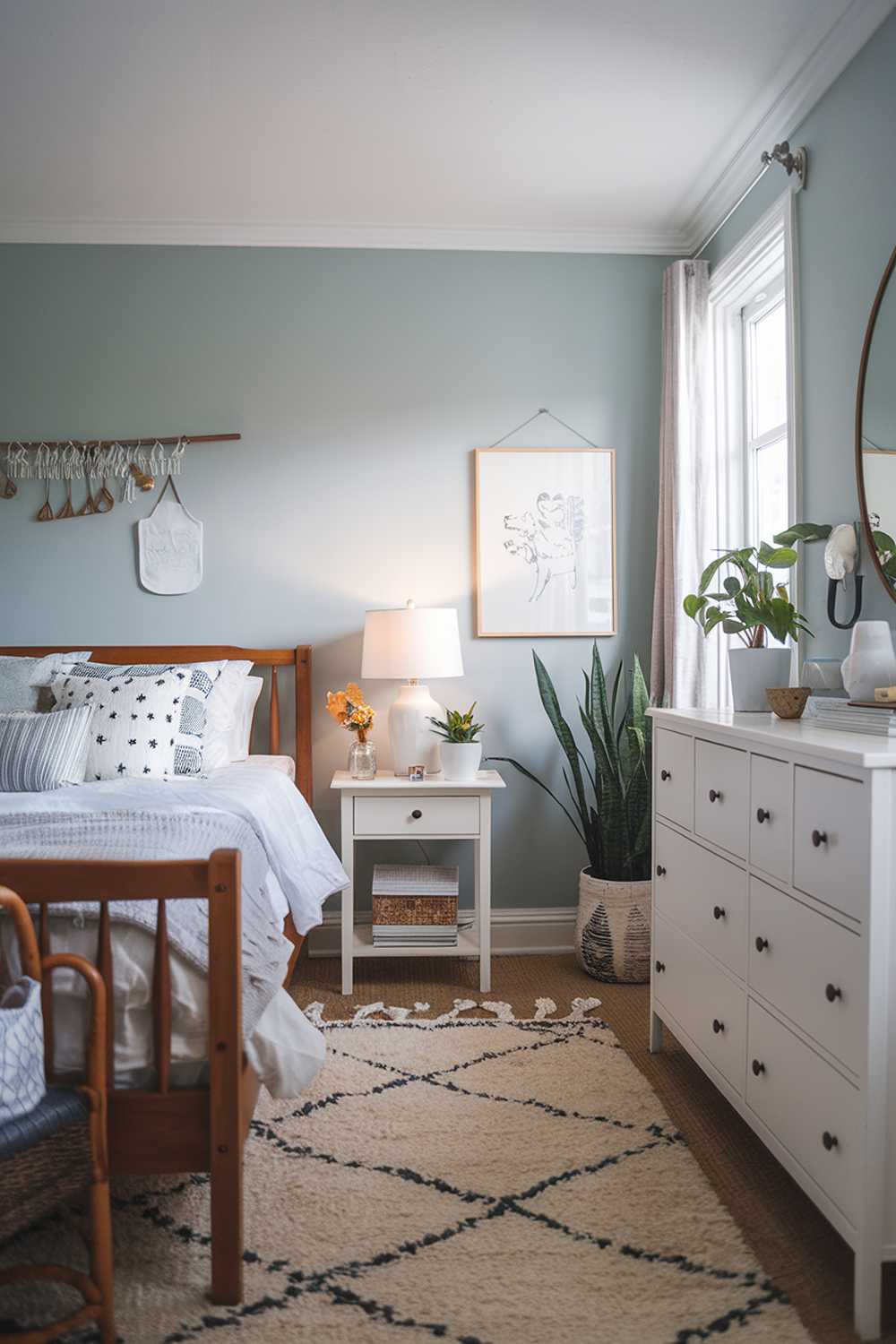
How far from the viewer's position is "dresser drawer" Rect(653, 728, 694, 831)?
235cm

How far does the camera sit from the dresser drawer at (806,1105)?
5.05 ft

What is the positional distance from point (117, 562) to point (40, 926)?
2.23 m

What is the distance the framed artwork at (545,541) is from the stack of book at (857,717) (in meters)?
1.59

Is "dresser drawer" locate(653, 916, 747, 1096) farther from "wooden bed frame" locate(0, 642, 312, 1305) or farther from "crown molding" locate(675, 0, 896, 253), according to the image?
"crown molding" locate(675, 0, 896, 253)

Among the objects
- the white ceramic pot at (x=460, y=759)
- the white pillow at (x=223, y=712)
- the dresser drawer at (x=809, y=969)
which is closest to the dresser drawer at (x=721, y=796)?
the dresser drawer at (x=809, y=969)

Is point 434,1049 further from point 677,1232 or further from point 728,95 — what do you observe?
point 728,95

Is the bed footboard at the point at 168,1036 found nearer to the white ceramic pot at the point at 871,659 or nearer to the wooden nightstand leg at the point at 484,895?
the white ceramic pot at the point at 871,659

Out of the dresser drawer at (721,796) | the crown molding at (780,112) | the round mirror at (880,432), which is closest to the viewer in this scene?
the dresser drawer at (721,796)

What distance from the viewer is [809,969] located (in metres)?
1.69

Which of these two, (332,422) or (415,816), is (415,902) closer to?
(415,816)

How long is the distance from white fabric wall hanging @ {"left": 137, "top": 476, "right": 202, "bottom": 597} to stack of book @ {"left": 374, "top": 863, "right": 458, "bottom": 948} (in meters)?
1.37

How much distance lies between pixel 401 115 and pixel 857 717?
219 centimetres

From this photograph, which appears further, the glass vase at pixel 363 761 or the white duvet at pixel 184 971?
the glass vase at pixel 363 761

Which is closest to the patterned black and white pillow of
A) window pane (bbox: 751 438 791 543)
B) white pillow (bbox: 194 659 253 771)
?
white pillow (bbox: 194 659 253 771)
